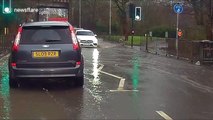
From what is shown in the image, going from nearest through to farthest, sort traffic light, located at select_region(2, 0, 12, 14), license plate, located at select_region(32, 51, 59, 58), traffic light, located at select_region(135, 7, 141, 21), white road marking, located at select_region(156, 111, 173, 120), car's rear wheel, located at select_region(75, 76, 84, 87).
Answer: white road marking, located at select_region(156, 111, 173, 120)
license plate, located at select_region(32, 51, 59, 58)
car's rear wheel, located at select_region(75, 76, 84, 87)
traffic light, located at select_region(2, 0, 12, 14)
traffic light, located at select_region(135, 7, 141, 21)

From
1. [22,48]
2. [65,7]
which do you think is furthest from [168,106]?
[65,7]

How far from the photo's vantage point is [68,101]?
32.7ft

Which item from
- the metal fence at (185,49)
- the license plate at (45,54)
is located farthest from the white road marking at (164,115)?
the metal fence at (185,49)

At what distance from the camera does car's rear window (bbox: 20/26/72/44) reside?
453 inches

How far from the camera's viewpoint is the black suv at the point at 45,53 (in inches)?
444

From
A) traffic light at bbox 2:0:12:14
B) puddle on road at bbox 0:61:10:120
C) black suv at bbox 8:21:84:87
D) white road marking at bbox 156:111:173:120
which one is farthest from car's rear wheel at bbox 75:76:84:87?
traffic light at bbox 2:0:12:14

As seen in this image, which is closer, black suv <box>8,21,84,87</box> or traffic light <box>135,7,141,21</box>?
black suv <box>8,21,84,87</box>

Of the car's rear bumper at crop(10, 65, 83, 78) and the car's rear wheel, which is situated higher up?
the car's rear bumper at crop(10, 65, 83, 78)

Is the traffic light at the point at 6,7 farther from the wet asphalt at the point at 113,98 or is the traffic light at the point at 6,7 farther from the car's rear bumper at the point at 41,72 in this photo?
the car's rear bumper at the point at 41,72

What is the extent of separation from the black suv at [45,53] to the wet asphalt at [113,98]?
1.47ft

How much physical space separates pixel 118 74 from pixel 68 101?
5610 millimetres

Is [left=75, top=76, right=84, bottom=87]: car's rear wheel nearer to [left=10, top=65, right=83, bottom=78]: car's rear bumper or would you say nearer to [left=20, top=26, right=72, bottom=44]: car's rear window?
[left=10, top=65, right=83, bottom=78]: car's rear bumper

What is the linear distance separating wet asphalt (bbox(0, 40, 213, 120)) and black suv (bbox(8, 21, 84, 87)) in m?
0.45

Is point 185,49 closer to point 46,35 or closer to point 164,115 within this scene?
point 46,35
